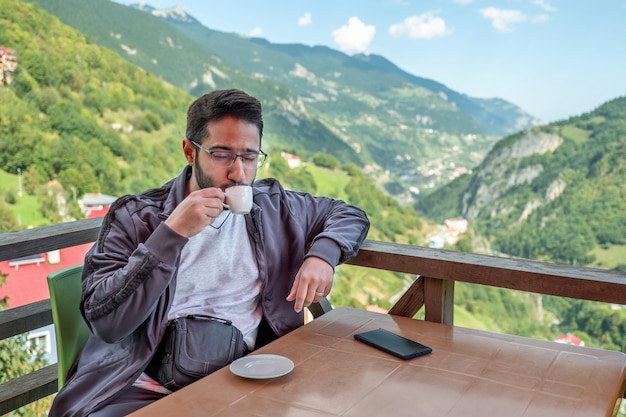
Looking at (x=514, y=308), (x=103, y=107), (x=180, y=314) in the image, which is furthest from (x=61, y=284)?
(x=103, y=107)

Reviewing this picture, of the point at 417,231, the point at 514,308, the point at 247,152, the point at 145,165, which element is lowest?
the point at 514,308

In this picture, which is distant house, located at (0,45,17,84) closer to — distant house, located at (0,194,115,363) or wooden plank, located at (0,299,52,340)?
distant house, located at (0,194,115,363)

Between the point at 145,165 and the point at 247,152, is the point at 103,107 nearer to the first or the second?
the point at 145,165

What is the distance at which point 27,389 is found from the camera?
186 centimetres

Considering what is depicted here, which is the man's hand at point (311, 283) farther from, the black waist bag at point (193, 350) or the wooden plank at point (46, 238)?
the wooden plank at point (46, 238)

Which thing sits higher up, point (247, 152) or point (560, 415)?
point (247, 152)

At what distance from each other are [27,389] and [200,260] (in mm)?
714

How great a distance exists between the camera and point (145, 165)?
26.8m

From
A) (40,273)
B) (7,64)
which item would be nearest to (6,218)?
(7,64)

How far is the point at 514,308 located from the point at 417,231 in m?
4.86

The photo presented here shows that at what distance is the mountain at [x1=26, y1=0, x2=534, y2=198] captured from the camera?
31375 millimetres

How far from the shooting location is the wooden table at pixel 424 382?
108cm

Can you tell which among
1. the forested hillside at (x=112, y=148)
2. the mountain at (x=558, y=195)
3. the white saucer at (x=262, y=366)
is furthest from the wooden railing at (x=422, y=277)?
the mountain at (x=558, y=195)

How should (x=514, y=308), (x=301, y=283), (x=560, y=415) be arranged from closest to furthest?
(x=560, y=415) < (x=301, y=283) < (x=514, y=308)
